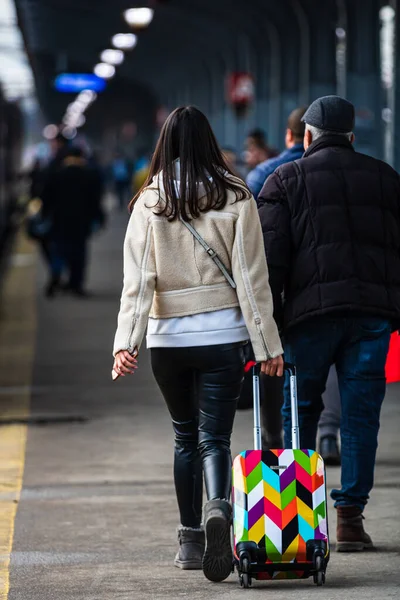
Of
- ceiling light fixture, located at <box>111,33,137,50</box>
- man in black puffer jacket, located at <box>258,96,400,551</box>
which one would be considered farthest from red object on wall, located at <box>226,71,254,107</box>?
man in black puffer jacket, located at <box>258,96,400,551</box>

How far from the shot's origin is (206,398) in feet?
18.4

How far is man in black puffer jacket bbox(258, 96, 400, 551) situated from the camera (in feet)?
19.6

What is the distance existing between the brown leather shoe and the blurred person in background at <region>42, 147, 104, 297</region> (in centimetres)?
1221

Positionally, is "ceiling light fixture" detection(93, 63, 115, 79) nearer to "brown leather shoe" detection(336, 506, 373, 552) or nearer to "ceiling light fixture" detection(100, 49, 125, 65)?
"ceiling light fixture" detection(100, 49, 125, 65)

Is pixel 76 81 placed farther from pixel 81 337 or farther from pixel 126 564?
pixel 126 564

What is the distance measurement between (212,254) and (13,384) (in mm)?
6363

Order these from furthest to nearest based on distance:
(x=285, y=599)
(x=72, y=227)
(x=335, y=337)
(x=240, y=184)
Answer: (x=72, y=227) < (x=335, y=337) < (x=240, y=184) < (x=285, y=599)

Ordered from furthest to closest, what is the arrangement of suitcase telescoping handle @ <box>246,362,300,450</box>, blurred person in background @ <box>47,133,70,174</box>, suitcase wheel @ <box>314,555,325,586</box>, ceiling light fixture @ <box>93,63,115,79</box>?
ceiling light fixture @ <box>93,63,115,79</box> → blurred person in background @ <box>47,133,70,174</box> → suitcase telescoping handle @ <box>246,362,300,450</box> → suitcase wheel @ <box>314,555,325,586</box>

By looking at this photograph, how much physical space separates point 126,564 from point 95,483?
5.76 feet

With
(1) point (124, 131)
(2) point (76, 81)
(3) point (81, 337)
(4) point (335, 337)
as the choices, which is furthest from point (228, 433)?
(1) point (124, 131)

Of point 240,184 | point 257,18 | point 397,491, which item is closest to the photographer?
point 240,184

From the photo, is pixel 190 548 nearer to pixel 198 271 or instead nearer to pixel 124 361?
pixel 124 361

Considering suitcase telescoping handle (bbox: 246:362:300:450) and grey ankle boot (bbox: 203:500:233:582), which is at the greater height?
suitcase telescoping handle (bbox: 246:362:300:450)

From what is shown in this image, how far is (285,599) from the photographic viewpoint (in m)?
5.26
